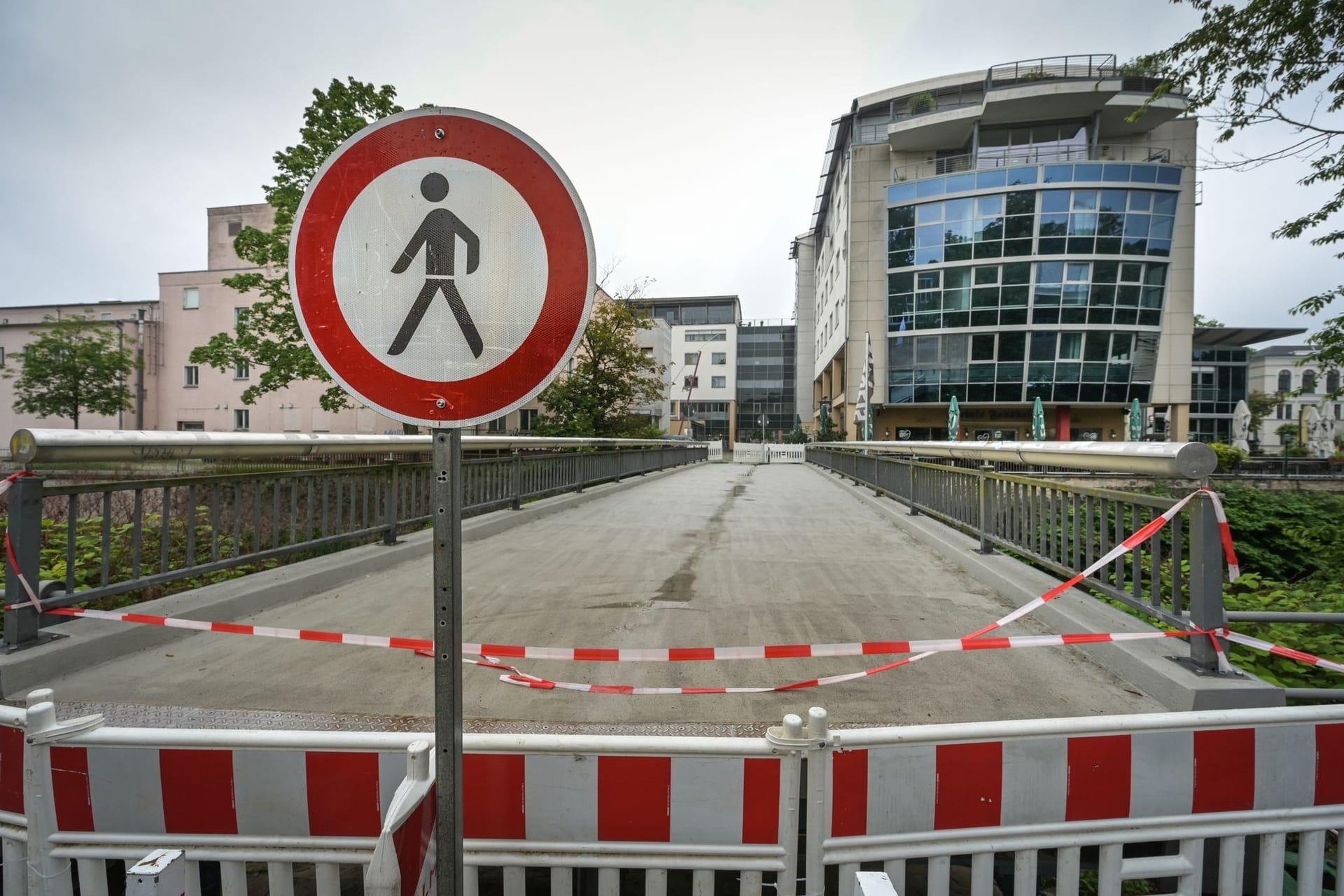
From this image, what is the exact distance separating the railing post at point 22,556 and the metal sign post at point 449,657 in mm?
2968

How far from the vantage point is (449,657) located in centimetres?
148

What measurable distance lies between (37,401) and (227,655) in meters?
39.0

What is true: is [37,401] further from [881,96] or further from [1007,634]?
[881,96]

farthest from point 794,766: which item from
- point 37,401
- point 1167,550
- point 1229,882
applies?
point 37,401

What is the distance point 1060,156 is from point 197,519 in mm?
48073

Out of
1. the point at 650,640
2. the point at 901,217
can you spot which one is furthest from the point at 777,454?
the point at 650,640

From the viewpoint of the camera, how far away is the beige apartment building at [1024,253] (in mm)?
36656

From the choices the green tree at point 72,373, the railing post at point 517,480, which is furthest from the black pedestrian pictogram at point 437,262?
the green tree at point 72,373

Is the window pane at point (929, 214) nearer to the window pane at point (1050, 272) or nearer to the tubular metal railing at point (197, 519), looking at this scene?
the window pane at point (1050, 272)

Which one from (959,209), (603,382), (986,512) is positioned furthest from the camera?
(959,209)

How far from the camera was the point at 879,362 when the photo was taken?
4141cm

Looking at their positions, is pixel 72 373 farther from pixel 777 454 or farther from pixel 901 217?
pixel 901 217

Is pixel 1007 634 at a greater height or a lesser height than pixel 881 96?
lesser

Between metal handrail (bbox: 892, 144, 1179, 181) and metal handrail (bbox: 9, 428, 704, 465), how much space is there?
4327 cm
